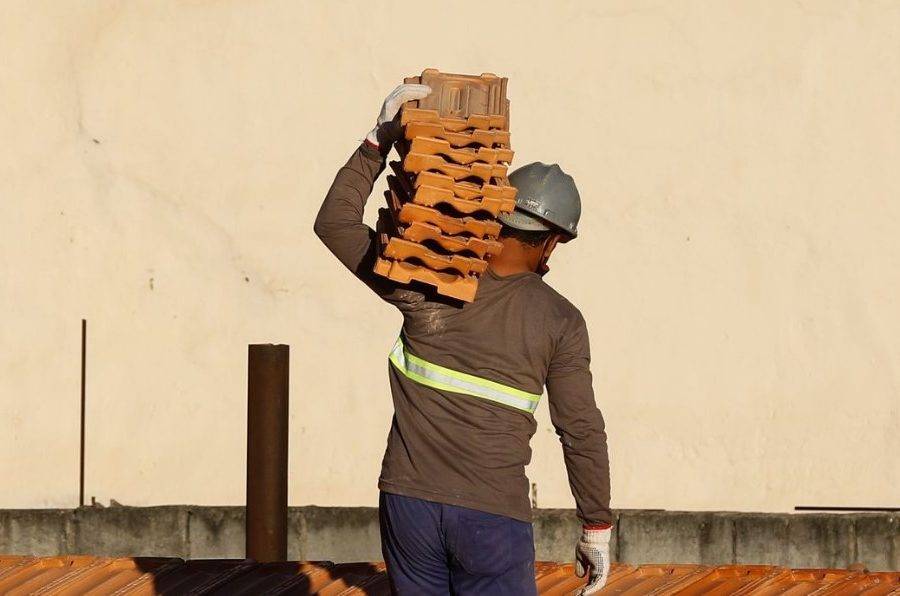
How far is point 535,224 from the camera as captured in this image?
5703 mm

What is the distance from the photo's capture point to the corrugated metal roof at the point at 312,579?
8.20 meters

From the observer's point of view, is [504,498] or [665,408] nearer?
[504,498]

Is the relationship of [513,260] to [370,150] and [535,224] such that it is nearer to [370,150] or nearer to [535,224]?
[535,224]

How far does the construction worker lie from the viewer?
17.8 feet

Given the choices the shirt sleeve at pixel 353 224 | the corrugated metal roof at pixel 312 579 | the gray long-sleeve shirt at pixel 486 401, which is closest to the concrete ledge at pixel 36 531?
the corrugated metal roof at pixel 312 579

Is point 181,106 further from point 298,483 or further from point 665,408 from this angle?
point 665,408

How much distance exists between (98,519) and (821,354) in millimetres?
5494

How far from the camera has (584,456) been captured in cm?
562

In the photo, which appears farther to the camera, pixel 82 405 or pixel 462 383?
pixel 82 405

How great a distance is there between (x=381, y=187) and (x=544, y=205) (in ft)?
28.0

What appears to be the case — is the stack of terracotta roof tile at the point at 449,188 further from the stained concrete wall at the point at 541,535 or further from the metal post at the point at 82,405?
the metal post at the point at 82,405

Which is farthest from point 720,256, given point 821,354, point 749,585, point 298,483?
point 749,585

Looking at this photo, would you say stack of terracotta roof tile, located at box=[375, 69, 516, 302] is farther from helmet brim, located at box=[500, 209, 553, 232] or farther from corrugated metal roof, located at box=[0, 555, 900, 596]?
corrugated metal roof, located at box=[0, 555, 900, 596]

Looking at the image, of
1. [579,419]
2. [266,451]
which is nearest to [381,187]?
[266,451]
